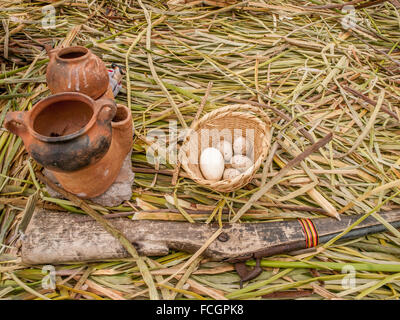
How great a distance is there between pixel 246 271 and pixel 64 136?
0.92m

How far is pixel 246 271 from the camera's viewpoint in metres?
1.28

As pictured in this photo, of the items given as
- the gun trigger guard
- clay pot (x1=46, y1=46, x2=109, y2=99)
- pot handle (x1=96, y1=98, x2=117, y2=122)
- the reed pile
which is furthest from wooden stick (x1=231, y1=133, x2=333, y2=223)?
clay pot (x1=46, y1=46, x2=109, y2=99)

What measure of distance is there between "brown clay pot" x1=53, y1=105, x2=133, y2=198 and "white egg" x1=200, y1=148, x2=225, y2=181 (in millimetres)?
382

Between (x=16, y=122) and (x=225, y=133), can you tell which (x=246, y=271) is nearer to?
(x=225, y=133)

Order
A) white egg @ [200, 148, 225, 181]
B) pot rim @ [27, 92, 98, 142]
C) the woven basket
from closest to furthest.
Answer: pot rim @ [27, 92, 98, 142] < the woven basket < white egg @ [200, 148, 225, 181]

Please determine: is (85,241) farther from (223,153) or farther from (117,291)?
(223,153)

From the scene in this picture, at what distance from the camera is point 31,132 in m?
1.04

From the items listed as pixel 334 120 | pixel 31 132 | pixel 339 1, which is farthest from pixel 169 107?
pixel 339 1

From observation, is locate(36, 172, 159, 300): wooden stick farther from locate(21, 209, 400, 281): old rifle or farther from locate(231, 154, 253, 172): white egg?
locate(231, 154, 253, 172): white egg

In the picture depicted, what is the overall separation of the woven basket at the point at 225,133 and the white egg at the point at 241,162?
0.05 meters

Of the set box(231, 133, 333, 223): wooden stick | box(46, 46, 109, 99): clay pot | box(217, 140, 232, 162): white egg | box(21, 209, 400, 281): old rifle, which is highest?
box(46, 46, 109, 99): clay pot

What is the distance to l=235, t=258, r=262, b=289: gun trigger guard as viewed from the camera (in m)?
1.26

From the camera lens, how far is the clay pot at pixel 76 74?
4.22 feet
